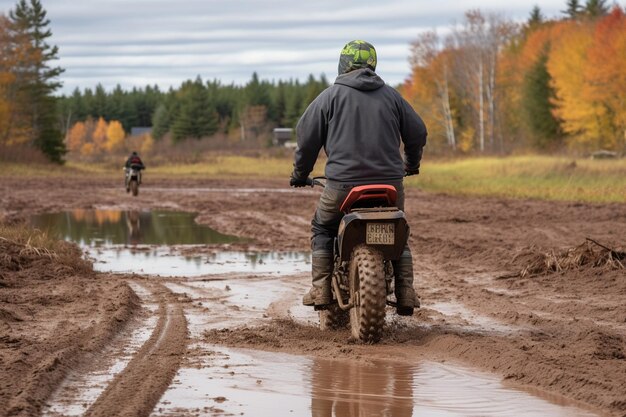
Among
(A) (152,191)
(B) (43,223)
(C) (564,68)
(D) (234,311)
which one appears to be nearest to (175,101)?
(C) (564,68)

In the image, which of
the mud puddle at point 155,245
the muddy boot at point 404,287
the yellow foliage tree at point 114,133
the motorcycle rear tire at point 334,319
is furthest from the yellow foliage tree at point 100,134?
the muddy boot at point 404,287

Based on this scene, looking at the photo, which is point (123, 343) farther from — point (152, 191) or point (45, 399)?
point (152, 191)

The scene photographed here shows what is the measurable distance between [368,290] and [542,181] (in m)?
Result: 27.6

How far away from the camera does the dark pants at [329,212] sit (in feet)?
26.8

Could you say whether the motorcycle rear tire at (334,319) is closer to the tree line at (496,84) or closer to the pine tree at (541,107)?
the tree line at (496,84)

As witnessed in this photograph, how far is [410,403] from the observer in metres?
6.17

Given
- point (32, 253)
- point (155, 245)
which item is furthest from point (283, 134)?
point (32, 253)

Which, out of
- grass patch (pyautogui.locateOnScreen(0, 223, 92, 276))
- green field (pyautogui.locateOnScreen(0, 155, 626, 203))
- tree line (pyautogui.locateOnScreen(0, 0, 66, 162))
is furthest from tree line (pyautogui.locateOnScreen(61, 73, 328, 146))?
grass patch (pyautogui.locateOnScreen(0, 223, 92, 276))

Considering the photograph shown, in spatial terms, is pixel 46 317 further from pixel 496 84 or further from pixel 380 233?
pixel 496 84

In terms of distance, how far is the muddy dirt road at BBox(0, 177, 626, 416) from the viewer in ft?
20.1

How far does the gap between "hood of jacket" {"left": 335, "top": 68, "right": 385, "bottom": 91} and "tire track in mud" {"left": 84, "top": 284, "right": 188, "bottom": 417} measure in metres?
2.32

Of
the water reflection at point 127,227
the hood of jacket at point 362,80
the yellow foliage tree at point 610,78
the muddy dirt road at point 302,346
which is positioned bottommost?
the water reflection at point 127,227

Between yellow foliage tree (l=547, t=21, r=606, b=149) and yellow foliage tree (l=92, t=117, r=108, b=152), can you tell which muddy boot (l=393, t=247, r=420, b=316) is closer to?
yellow foliage tree (l=547, t=21, r=606, b=149)

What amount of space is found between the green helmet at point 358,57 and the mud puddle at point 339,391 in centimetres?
230
